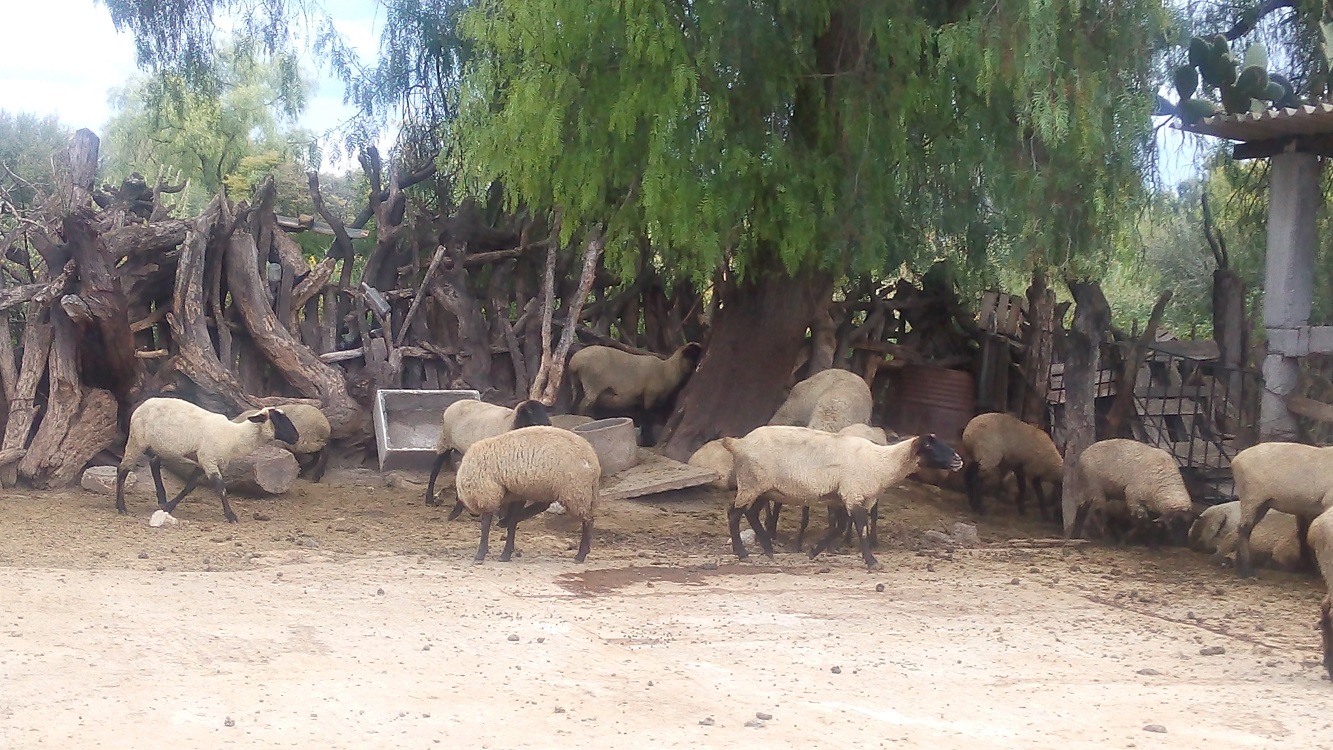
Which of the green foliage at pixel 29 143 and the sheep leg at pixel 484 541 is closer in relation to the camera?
the sheep leg at pixel 484 541

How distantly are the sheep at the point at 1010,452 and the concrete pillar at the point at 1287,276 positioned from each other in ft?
7.18

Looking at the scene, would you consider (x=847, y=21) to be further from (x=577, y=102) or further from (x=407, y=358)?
(x=407, y=358)

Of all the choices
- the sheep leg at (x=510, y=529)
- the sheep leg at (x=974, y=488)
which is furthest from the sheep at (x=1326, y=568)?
the sheep leg at (x=974, y=488)

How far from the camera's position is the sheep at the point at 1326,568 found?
5.82 meters

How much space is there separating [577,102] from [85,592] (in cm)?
541

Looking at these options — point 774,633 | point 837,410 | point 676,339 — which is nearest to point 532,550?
point 774,633

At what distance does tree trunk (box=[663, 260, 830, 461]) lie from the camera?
40.4 ft

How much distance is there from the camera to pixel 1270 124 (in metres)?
9.41

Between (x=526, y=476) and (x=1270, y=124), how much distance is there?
6008 mm

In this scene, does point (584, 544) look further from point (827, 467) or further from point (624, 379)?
point (624, 379)

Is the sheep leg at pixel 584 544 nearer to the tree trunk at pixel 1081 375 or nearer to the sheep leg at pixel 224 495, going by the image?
the sheep leg at pixel 224 495

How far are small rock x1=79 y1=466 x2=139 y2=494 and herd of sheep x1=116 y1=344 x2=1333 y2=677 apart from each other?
1.53ft

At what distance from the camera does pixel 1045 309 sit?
13.3 metres

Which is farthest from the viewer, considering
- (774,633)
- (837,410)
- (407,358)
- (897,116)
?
(407,358)
